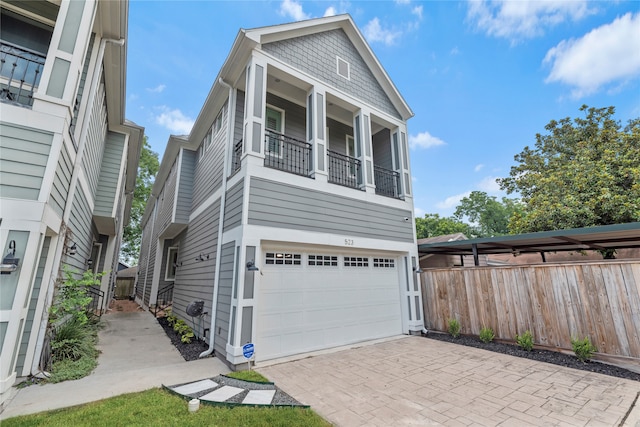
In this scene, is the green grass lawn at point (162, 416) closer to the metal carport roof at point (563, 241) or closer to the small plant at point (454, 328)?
the small plant at point (454, 328)

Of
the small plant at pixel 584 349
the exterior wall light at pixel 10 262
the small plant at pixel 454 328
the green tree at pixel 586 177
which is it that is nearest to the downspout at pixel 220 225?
the exterior wall light at pixel 10 262

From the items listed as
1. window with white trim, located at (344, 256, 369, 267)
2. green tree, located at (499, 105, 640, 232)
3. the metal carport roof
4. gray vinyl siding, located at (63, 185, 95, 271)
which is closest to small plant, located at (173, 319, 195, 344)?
gray vinyl siding, located at (63, 185, 95, 271)

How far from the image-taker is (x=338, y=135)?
356 inches

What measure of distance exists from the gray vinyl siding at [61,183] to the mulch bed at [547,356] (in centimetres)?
842

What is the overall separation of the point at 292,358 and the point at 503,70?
61.3 feet

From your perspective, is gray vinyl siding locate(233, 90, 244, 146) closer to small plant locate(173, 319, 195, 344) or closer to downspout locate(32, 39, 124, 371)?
downspout locate(32, 39, 124, 371)

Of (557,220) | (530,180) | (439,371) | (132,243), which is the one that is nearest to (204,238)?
(439,371)

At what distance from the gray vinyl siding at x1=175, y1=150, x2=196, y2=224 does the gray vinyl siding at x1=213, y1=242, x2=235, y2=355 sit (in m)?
4.70

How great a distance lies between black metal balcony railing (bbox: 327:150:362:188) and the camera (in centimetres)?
776

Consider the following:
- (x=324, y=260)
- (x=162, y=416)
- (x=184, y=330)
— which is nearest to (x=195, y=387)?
(x=162, y=416)

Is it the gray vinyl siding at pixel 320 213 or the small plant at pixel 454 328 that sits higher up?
the gray vinyl siding at pixel 320 213

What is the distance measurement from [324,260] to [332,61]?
18.7 ft

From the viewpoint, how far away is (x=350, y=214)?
6836 millimetres

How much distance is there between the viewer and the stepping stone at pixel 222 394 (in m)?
3.39
